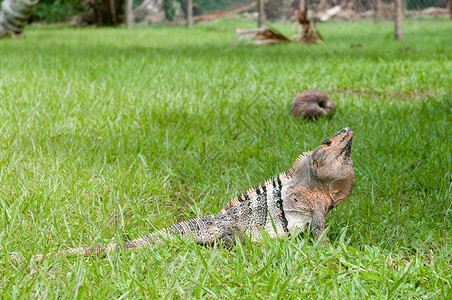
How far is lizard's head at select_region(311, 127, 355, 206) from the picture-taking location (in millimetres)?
2178

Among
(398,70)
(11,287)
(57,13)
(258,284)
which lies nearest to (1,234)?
(11,287)

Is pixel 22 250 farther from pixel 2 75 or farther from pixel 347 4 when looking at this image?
pixel 347 4

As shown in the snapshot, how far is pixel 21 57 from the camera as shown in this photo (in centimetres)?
696

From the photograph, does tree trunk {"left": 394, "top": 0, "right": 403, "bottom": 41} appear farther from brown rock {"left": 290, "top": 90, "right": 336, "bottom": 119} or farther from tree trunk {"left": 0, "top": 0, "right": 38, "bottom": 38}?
tree trunk {"left": 0, "top": 0, "right": 38, "bottom": 38}

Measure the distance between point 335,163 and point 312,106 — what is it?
196 cm

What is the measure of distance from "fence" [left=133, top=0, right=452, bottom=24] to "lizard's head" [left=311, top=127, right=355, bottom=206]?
486 inches

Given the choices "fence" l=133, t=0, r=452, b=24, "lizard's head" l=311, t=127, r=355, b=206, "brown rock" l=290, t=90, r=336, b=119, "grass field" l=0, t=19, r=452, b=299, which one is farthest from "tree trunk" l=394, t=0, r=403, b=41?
"lizard's head" l=311, t=127, r=355, b=206

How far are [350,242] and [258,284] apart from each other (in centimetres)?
62

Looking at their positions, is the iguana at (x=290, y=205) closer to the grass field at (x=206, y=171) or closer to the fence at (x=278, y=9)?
the grass field at (x=206, y=171)

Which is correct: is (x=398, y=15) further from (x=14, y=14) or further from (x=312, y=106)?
(x=14, y=14)

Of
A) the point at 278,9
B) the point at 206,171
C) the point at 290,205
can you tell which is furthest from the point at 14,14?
the point at 290,205

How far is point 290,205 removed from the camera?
2244 mm

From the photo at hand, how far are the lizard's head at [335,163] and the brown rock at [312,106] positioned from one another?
1.88 meters

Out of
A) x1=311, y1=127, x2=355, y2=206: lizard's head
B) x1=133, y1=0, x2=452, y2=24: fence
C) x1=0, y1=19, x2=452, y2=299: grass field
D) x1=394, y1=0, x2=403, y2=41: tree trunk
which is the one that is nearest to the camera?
x1=0, y1=19, x2=452, y2=299: grass field
